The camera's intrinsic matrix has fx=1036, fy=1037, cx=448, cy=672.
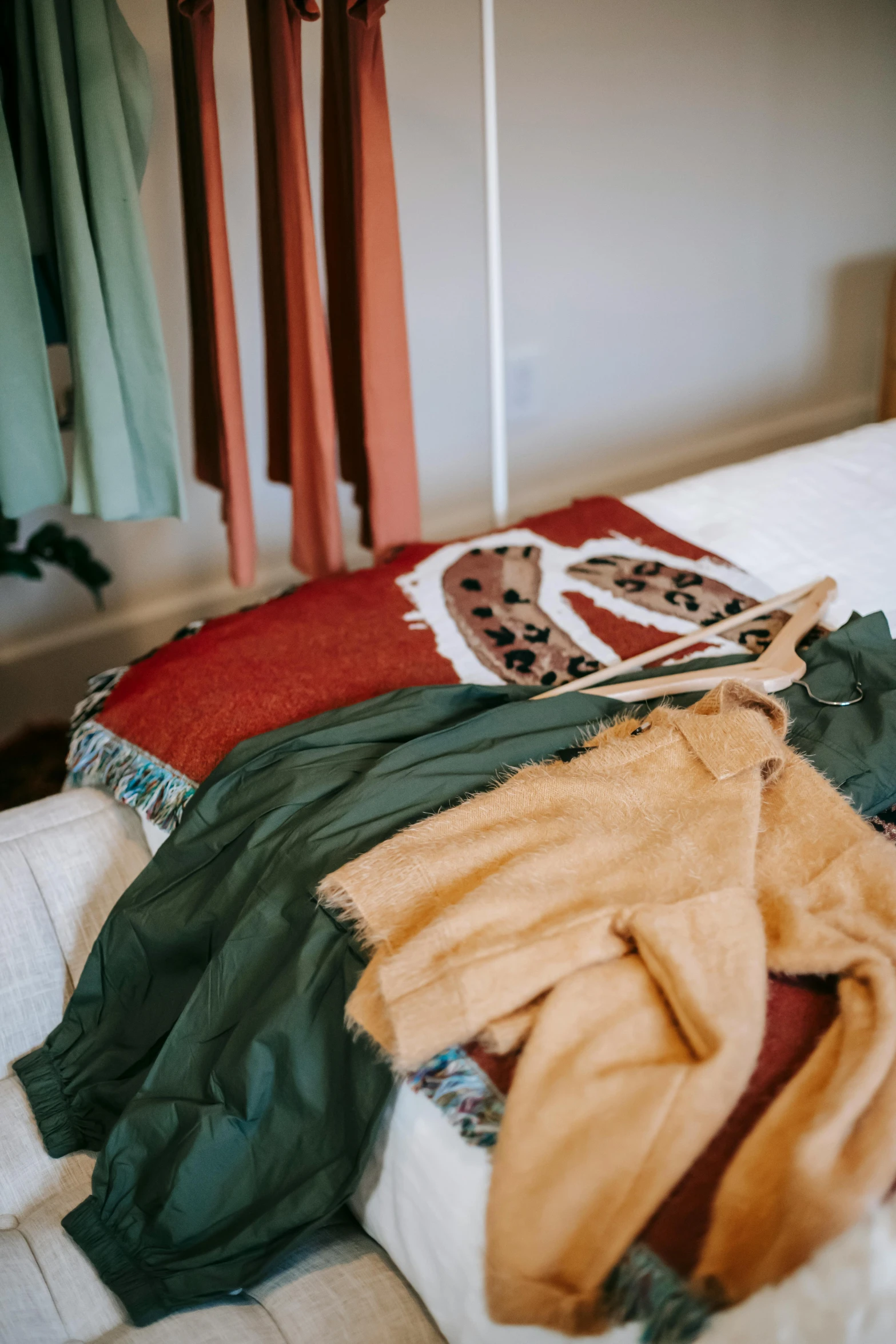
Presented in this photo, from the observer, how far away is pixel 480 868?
88cm

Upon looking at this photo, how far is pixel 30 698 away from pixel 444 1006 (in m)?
1.79

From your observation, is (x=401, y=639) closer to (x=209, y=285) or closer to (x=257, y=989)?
(x=257, y=989)

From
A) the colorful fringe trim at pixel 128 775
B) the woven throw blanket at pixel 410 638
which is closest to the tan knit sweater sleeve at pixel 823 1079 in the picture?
the woven throw blanket at pixel 410 638

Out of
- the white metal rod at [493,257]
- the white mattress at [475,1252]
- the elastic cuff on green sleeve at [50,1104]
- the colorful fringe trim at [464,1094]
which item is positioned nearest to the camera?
the white mattress at [475,1252]

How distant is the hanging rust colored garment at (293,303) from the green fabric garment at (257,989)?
654mm

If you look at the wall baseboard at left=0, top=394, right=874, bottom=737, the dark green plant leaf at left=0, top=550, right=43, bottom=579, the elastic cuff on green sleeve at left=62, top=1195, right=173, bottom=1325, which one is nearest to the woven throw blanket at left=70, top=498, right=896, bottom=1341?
the elastic cuff on green sleeve at left=62, top=1195, right=173, bottom=1325

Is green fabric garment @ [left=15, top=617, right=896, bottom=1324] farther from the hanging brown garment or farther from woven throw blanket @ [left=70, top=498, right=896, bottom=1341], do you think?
the hanging brown garment

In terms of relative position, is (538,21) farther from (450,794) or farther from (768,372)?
(450,794)

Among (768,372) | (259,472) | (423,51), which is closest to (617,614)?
(259,472)

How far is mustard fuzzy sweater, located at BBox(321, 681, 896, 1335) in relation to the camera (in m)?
0.64

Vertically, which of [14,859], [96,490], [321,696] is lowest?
[14,859]

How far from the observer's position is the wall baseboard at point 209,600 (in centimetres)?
226

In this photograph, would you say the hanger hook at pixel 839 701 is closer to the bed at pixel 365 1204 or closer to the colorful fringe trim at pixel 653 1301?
the bed at pixel 365 1204

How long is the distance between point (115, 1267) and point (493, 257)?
5.74 ft
